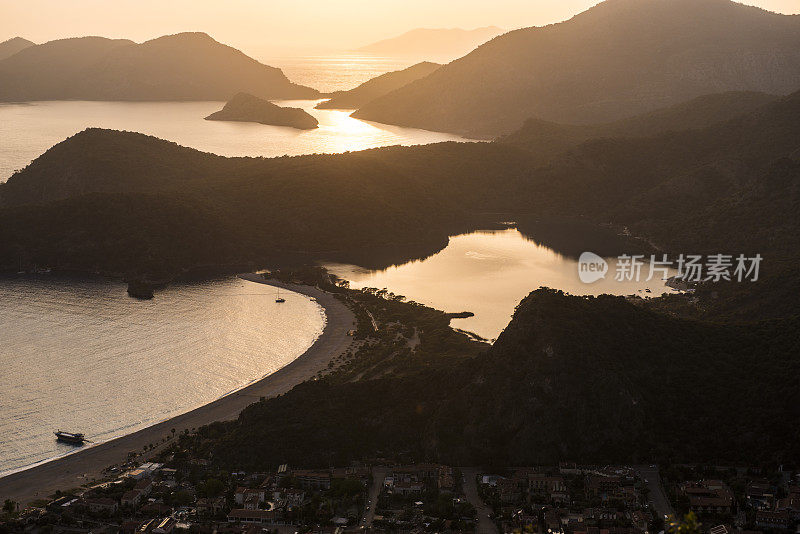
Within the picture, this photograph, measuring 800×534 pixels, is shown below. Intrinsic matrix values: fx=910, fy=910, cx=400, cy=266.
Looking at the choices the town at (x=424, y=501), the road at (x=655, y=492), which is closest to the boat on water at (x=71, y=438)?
the town at (x=424, y=501)

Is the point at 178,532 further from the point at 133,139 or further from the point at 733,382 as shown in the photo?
the point at 133,139

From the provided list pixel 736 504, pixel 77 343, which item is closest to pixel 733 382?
pixel 736 504

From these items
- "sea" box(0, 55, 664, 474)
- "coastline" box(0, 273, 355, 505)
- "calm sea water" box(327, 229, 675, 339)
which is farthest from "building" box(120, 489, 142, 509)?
"calm sea water" box(327, 229, 675, 339)

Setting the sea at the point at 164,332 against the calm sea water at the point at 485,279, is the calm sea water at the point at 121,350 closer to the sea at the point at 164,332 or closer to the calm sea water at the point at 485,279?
the sea at the point at 164,332

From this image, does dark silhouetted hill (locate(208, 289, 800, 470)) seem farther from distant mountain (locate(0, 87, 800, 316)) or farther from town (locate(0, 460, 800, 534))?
distant mountain (locate(0, 87, 800, 316))

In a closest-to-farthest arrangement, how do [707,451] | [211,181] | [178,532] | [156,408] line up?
1. [178,532]
2. [707,451]
3. [156,408]
4. [211,181]

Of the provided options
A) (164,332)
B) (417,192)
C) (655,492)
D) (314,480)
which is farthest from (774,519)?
(417,192)
